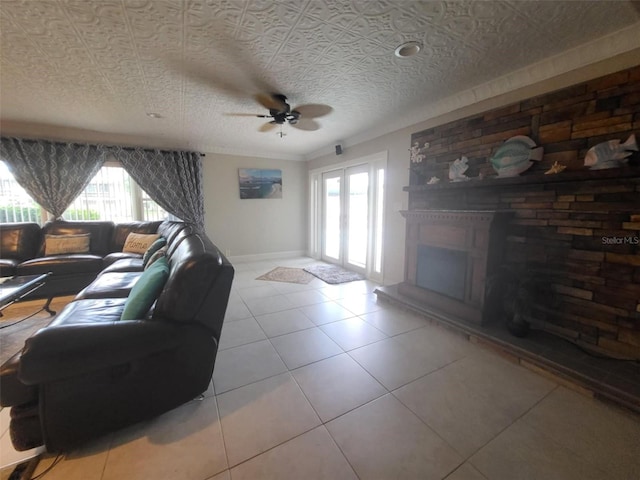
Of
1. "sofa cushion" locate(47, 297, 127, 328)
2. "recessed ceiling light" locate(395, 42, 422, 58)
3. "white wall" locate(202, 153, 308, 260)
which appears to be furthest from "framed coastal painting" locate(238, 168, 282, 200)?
"recessed ceiling light" locate(395, 42, 422, 58)

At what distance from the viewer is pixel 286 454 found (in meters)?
1.27

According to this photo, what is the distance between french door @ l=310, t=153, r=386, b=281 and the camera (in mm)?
4070

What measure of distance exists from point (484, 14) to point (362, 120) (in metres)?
2.00

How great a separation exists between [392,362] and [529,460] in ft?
2.91

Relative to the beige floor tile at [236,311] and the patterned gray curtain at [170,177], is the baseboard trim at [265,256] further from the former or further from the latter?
the beige floor tile at [236,311]

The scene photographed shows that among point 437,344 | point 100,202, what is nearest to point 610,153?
point 437,344

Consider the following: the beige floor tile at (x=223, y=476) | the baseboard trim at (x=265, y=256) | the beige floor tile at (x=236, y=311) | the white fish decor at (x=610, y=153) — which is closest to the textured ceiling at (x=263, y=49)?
the white fish decor at (x=610, y=153)

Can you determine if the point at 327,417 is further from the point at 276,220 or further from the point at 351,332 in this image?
the point at 276,220

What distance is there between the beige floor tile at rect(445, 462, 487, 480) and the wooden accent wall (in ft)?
5.13

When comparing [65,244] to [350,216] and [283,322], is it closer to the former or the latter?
[283,322]

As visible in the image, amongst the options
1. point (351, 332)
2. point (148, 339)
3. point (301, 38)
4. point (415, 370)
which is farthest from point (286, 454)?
point (301, 38)

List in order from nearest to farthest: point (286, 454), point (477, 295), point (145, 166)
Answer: point (286, 454) < point (477, 295) < point (145, 166)

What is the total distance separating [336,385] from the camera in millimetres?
1747

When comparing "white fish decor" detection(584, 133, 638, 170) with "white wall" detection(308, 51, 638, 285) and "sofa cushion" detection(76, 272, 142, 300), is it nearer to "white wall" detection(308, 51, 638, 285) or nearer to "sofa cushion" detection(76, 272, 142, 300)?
"white wall" detection(308, 51, 638, 285)
